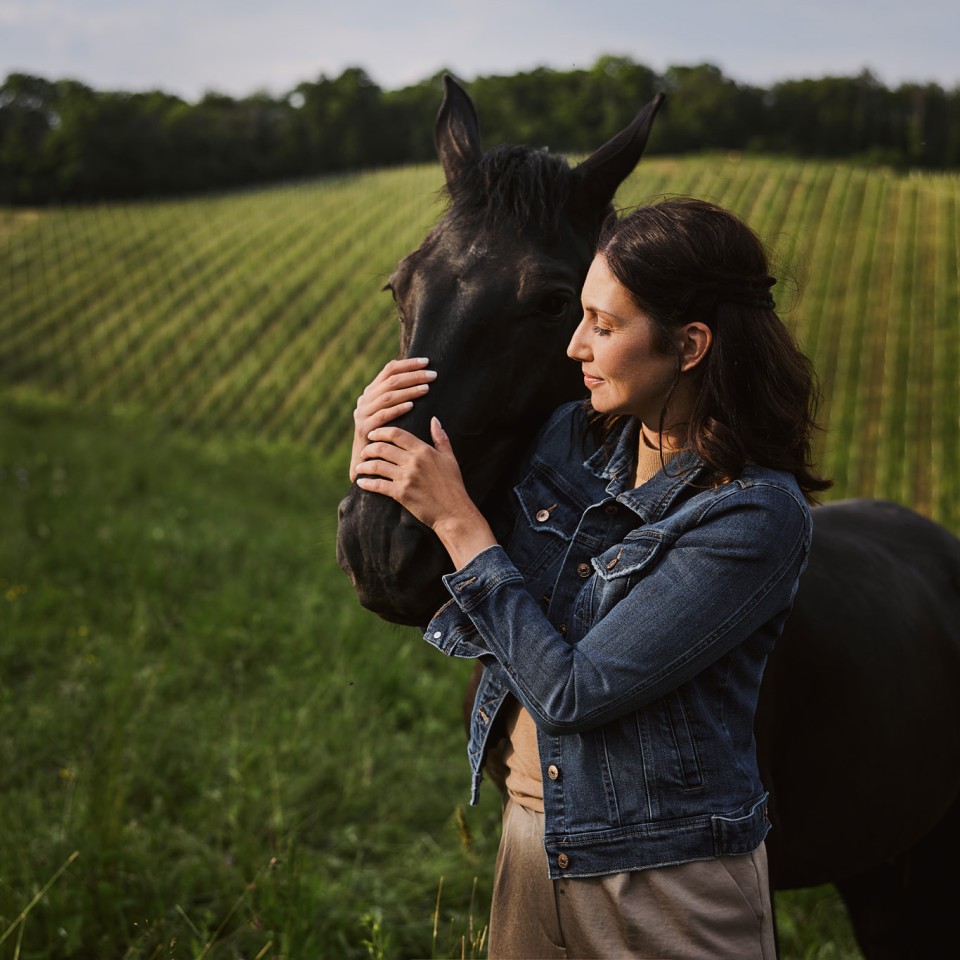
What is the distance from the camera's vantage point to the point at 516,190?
185 centimetres

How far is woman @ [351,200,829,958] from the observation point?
1.36 metres

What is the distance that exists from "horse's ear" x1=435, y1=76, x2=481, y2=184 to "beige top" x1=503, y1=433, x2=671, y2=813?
2.97ft

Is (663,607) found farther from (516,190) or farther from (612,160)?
(612,160)

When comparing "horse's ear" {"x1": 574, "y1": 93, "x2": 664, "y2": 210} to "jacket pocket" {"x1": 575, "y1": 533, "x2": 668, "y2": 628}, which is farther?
"horse's ear" {"x1": 574, "y1": 93, "x2": 664, "y2": 210}

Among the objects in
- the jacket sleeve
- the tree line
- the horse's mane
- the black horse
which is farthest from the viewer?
the tree line

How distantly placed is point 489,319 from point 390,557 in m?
0.54

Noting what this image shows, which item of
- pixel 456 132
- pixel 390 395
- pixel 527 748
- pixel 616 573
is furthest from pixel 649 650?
pixel 456 132

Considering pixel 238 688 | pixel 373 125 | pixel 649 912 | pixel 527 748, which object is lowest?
pixel 238 688

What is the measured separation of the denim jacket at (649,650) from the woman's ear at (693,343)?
0.17 metres

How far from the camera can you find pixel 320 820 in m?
3.90

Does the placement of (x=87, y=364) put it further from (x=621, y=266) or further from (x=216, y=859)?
(x=621, y=266)

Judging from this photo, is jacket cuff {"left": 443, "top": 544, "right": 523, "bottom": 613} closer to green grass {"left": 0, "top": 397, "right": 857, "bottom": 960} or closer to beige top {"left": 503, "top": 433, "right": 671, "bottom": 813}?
beige top {"left": 503, "top": 433, "right": 671, "bottom": 813}

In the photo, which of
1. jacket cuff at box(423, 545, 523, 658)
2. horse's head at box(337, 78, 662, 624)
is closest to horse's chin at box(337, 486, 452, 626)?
horse's head at box(337, 78, 662, 624)

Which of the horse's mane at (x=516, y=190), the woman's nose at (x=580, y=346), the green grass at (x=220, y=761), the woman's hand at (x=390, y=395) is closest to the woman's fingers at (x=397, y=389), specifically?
the woman's hand at (x=390, y=395)
